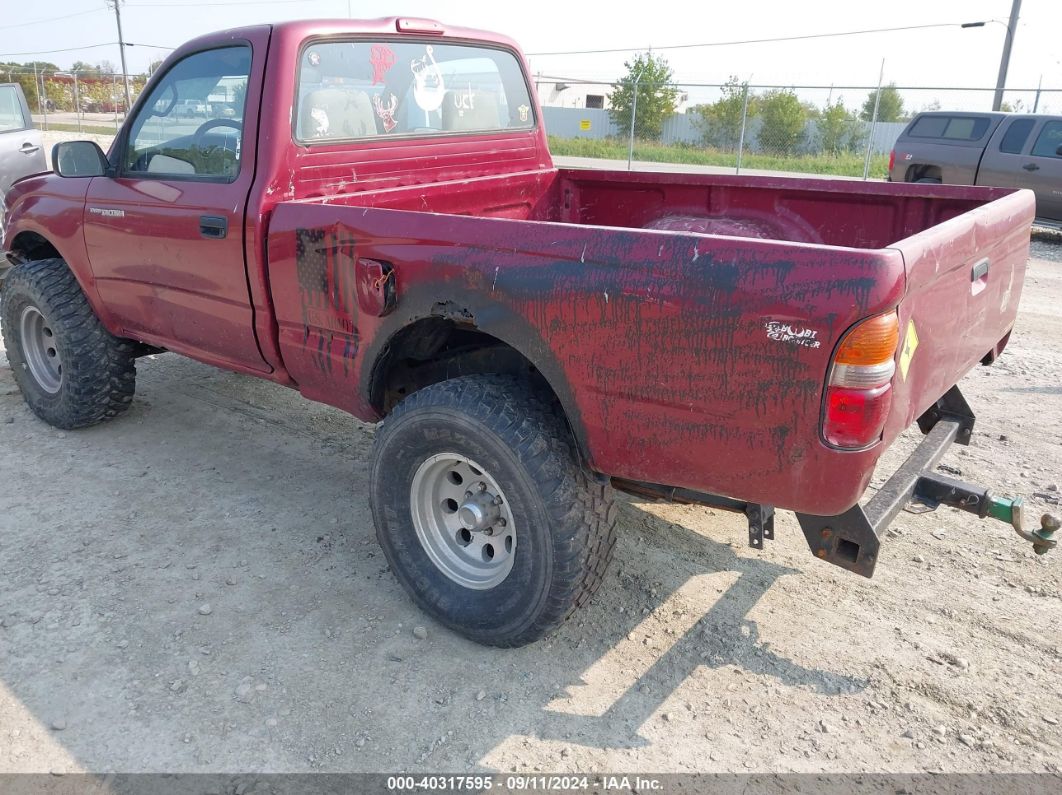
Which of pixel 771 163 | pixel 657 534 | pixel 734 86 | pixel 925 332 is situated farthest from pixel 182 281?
pixel 771 163

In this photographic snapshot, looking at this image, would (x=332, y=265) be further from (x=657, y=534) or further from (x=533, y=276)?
(x=657, y=534)

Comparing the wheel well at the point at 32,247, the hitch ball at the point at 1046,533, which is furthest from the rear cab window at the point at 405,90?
the hitch ball at the point at 1046,533

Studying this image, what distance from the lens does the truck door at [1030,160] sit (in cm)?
1108

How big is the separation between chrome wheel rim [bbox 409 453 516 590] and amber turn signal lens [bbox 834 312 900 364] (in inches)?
47.8

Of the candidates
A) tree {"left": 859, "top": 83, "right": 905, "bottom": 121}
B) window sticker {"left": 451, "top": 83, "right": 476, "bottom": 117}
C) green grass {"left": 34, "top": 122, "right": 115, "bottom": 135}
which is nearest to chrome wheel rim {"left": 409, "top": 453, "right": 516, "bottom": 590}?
window sticker {"left": 451, "top": 83, "right": 476, "bottom": 117}


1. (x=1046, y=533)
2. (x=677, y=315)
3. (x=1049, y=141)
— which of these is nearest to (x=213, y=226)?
(x=677, y=315)

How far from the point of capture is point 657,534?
3615mm

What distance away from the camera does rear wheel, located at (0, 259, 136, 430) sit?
171 inches

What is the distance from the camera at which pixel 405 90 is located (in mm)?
3830

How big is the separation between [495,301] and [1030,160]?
11.6m

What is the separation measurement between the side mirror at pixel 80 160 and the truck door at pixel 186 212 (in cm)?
7

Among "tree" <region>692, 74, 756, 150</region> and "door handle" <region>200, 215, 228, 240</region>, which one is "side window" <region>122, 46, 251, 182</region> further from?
"tree" <region>692, 74, 756, 150</region>

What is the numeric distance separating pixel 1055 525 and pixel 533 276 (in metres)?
1.84

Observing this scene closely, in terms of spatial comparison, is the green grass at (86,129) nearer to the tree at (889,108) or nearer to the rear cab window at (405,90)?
the tree at (889,108)
